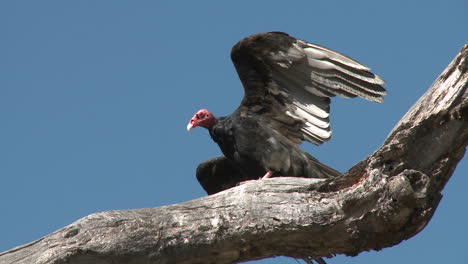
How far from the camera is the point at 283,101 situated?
698cm

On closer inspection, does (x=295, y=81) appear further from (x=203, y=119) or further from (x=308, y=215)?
(x=308, y=215)

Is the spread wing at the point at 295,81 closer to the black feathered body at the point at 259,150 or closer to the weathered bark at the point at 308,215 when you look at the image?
the black feathered body at the point at 259,150

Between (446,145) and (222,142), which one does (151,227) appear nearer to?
(446,145)

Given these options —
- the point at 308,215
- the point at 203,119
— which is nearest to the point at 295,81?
the point at 203,119

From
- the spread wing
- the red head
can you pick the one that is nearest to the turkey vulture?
the spread wing

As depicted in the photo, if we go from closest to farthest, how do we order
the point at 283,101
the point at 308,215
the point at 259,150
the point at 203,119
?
the point at 308,215, the point at 259,150, the point at 283,101, the point at 203,119

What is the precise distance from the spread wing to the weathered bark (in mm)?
1978

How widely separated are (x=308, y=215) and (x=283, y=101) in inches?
104

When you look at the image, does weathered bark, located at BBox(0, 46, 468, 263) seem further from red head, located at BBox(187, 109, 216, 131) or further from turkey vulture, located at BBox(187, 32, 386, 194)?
red head, located at BBox(187, 109, 216, 131)

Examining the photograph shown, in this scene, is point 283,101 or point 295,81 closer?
point 295,81

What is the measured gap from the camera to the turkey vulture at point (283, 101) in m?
6.58

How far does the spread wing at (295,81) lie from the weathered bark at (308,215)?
1978 mm

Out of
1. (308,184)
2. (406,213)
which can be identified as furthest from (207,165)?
(406,213)

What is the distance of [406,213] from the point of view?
421 cm
